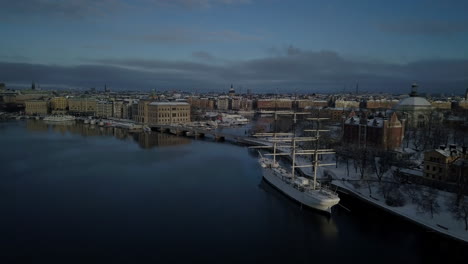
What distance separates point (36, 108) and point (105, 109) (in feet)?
50.9

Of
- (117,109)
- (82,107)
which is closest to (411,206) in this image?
(117,109)

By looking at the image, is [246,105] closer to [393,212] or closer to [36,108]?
[36,108]

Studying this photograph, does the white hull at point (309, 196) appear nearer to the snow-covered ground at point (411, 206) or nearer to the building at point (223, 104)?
the snow-covered ground at point (411, 206)

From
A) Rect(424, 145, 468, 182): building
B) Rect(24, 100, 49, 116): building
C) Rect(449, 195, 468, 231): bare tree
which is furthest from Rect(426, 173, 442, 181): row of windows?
Rect(24, 100, 49, 116): building

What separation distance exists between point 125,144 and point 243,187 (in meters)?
19.4

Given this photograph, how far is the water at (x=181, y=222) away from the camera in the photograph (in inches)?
474

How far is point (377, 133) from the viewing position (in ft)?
90.9

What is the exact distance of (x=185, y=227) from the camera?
14.0 m

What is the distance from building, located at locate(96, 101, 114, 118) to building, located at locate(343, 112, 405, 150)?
→ 51431 millimetres

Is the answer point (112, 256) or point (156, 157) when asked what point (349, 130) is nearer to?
point (156, 157)

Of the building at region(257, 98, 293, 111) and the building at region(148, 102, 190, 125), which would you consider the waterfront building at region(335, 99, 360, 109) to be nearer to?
the building at region(257, 98, 293, 111)

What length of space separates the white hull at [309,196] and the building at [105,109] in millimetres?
56110

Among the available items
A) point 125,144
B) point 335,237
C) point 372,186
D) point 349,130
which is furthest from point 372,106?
point 335,237

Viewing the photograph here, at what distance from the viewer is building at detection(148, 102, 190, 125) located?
54000 mm
